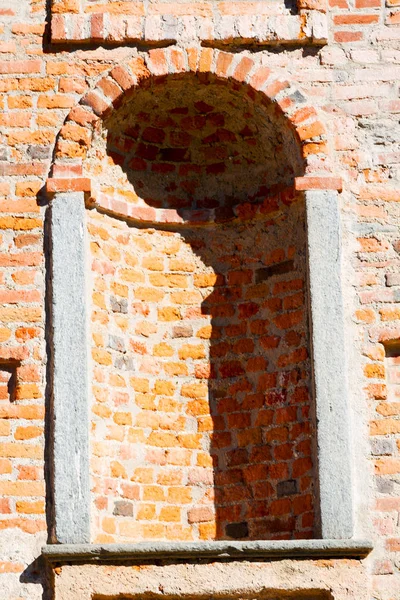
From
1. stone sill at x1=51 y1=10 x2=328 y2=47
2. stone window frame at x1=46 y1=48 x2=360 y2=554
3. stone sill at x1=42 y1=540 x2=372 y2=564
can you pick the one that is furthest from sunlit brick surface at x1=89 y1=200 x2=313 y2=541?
stone sill at x1=51 y1=10 x2=328 y2=47

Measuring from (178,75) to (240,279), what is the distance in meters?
1.02

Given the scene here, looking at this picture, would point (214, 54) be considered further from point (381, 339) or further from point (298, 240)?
point (381, 339)

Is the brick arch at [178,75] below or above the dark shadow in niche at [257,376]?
above

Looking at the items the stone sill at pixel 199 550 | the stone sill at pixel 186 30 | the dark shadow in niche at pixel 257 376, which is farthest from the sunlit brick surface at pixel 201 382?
the stone sill at pixel 186 30

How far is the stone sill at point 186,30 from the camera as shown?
7.08 meters

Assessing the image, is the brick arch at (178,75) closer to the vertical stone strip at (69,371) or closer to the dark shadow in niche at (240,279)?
the dark shadow in niche at (240,279)

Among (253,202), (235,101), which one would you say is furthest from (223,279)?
(235,101)

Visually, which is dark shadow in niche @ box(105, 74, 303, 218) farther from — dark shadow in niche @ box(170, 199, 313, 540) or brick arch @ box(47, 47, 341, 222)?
dark shadow in niche @ box(170, 199, 313, 540)

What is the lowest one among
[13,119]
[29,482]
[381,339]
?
[29,482]

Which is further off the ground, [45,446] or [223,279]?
[223,279]

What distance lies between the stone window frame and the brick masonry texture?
0.02 metres

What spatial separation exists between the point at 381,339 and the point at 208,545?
125 centimetres

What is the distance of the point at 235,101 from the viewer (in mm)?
7227

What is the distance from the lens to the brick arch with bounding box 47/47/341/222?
6879 millimetres
